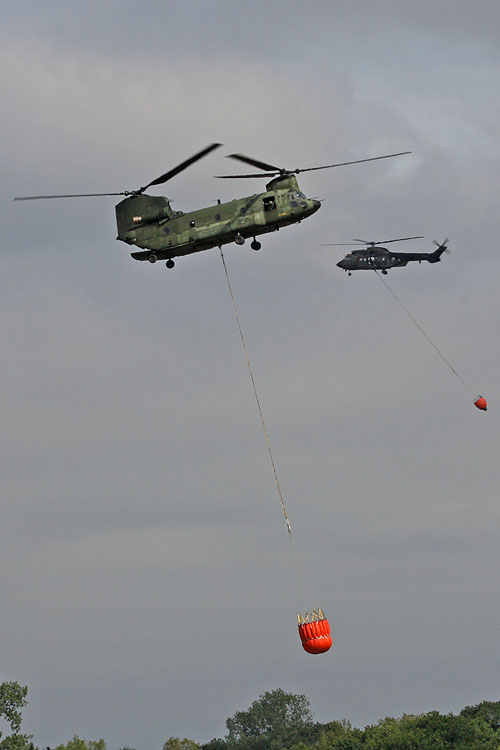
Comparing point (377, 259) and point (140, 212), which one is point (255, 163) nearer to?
point (140, 212)

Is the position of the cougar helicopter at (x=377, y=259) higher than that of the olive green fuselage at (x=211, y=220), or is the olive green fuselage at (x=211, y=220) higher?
the cougar helicopter at (x=377, y=259)

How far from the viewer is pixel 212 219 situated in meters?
79.2

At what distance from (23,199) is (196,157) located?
29.2 feet

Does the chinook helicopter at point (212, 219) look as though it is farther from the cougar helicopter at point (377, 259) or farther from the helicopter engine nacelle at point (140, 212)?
the cougar helicopter at point (377, 259)

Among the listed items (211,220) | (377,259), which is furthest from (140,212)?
(377,259)

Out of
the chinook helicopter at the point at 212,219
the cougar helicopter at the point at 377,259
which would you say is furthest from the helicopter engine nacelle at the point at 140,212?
the cougar helicopter at the point at 377,259

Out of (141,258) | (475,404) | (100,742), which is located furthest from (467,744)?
(141,258)

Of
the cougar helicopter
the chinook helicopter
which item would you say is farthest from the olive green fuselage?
the cougar helicopter

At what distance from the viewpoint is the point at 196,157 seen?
7344 cm

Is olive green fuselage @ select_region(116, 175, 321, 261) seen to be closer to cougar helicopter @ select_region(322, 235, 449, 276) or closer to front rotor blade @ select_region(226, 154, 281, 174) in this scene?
front rotor blade @ select_region(226, 154, 281, 174)

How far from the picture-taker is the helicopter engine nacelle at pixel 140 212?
262ft

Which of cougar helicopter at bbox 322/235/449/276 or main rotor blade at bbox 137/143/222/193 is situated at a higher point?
cougar helicopter at bbox 322/235/449/276

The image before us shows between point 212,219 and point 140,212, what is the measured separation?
4.18m

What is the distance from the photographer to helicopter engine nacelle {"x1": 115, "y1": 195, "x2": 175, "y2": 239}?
8000 cm
